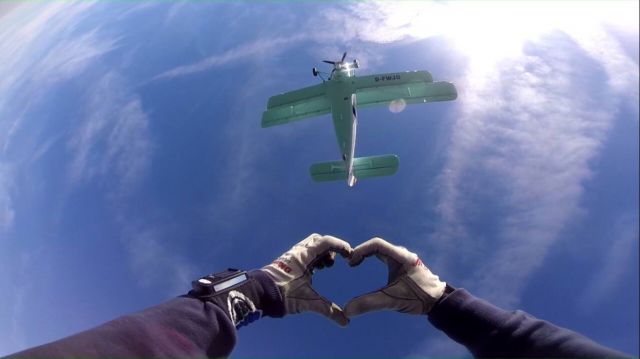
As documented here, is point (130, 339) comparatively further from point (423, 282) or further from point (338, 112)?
point (338, 112)

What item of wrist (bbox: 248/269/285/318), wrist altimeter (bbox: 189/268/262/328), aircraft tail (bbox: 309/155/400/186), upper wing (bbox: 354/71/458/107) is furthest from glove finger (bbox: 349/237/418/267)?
aircraft tail (bbox: 309/155/400/186)


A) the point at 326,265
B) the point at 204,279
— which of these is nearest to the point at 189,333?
the point at 204,279

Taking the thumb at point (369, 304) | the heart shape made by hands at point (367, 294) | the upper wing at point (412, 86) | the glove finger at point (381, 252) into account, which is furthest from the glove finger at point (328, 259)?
the upper wing at point (412, 86)

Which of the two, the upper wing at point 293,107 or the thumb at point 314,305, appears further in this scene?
the upper wing at point 293,107

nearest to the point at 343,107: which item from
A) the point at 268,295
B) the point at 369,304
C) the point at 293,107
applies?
the point at 293,107

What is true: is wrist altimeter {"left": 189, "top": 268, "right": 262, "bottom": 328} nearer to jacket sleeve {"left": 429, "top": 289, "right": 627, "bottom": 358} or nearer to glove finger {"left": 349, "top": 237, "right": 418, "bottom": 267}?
glove finger {"left": 349, "top": 237, "right": 418, "bottom": 267}

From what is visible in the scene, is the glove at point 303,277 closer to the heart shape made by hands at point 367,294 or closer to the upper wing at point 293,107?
the heart shape made by hands at point 367,294
